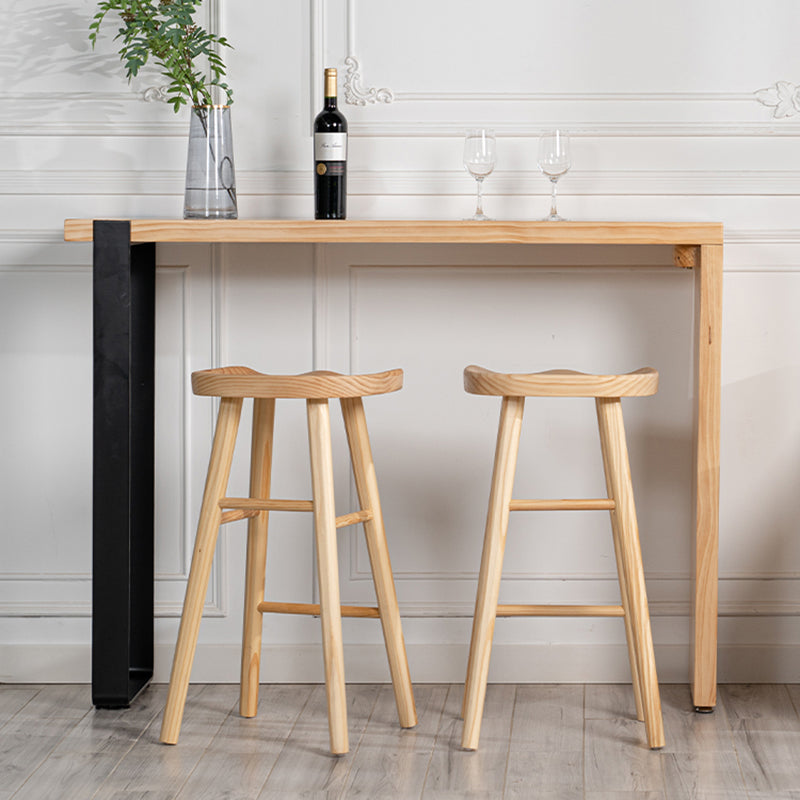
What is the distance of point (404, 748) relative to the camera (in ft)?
6.98

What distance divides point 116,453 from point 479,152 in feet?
3.19

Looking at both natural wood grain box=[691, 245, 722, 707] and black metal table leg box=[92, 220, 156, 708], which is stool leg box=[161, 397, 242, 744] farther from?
natural wood grain box=[691, 245, 722, 707]

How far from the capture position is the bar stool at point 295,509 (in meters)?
2.04

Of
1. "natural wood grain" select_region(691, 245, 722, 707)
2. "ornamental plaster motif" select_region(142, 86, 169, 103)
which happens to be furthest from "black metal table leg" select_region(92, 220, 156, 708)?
"natural wood grain" select_region(691, 245, 722, 707)

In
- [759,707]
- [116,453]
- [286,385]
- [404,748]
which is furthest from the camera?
[759,707]

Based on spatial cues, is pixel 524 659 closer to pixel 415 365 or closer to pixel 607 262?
pixel 415 365

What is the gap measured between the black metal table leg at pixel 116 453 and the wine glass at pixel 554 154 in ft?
2.85

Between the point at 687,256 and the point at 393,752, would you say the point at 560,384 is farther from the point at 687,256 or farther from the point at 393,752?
the point at 393,752

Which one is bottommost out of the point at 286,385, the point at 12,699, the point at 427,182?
the point at 12,699

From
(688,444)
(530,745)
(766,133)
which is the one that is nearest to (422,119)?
(766,133)

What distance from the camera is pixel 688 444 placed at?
2523 mm

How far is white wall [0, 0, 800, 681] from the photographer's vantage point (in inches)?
97.0

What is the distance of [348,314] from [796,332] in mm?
1014

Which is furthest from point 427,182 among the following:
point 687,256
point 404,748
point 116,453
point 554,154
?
point 404,748
